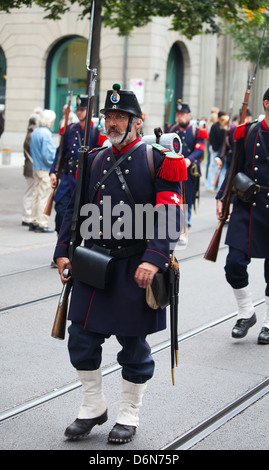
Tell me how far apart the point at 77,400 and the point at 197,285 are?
3884 mm

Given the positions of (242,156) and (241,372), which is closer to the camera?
(241,372)

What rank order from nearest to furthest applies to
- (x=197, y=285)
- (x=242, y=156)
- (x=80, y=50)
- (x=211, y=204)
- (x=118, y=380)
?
(x=118, y=380) → (x=242, y=156) → (x=197, y=285) → (x=211, y=204) → (x=80, y=50)

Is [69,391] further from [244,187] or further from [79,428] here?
[244,187]

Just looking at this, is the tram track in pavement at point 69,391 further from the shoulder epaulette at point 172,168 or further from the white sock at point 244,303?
the shoulder epaulette at point 172,168

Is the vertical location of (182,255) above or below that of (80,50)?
below

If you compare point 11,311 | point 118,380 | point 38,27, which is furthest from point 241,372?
point 38,27

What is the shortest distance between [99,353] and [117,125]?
3.84ft

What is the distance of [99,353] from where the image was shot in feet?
14.7

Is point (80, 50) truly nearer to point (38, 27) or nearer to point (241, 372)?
point (38, 27)

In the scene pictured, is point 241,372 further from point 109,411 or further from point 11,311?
point 11,311

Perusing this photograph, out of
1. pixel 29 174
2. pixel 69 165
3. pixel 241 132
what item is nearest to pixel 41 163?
pixel 29 174

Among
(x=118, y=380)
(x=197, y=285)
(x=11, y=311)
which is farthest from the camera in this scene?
(x=197, y=285)

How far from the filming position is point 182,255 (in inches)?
423

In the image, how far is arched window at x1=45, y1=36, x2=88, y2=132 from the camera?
97.6ft
